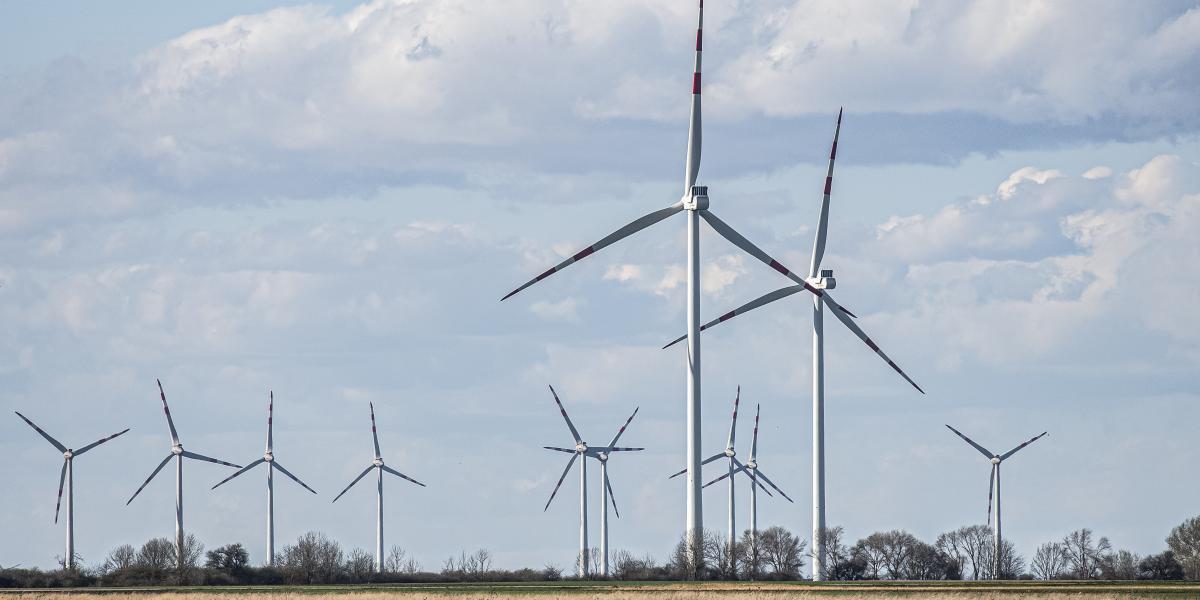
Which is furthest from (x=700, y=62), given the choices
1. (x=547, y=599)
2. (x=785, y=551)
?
(x=785, y=551)

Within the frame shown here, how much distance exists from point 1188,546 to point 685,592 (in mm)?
81389

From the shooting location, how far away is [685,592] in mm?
120688

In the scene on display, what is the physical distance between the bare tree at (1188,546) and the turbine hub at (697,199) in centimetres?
6568

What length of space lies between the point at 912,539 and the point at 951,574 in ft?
37.4

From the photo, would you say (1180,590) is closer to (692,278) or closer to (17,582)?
(692,278)

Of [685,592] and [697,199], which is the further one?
[697,199]

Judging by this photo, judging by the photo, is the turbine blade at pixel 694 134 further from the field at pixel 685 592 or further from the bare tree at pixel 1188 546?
the bare tree at pixel 1188 546

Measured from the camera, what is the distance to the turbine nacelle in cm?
13462

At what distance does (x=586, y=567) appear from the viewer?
584ft

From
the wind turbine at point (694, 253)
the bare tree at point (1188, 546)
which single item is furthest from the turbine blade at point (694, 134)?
the bare tree at point (1188, 546)

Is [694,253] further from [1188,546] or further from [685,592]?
[1188,546]

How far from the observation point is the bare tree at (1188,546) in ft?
588

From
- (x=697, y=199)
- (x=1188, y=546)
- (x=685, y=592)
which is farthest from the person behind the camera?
(x=1188, y=546)

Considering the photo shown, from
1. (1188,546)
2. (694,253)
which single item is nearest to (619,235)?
(694,253)
